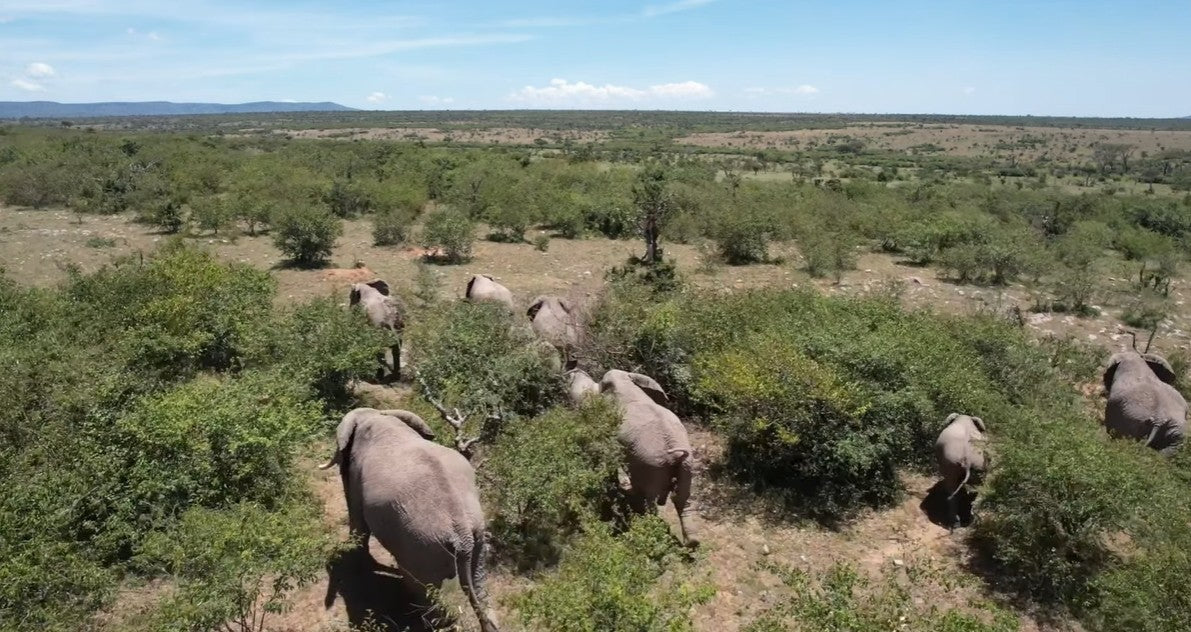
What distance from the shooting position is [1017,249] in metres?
23.7

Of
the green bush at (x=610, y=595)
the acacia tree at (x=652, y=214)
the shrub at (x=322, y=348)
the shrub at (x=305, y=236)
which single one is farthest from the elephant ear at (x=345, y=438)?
the shrub at (x=305, y=236)

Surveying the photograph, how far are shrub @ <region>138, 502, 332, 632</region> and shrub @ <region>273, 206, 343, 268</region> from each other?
53.0ft

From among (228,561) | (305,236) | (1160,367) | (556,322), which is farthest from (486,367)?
(305,236)

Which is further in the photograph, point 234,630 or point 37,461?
point 37,461

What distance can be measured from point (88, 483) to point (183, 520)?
133 centimetres

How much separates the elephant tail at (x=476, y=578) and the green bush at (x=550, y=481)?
58.5 inches

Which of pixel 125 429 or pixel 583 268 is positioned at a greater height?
pixel 125 429

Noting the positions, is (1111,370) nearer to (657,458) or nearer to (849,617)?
(657,458)

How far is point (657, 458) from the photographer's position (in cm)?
851

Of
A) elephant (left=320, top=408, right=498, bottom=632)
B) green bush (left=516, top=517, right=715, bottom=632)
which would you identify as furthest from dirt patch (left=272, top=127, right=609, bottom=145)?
green bush (left=516, top=517, right=715, bottom=632)

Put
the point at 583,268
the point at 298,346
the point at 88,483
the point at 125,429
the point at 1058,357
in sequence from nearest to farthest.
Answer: the point at 88,483 → the point at 125,429 → the point at 298,346 → the point at 1058,357 → the point at 583,268

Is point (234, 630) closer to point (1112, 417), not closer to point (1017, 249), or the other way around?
point (1112, 417)

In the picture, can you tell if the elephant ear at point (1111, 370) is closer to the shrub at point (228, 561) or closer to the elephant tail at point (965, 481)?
the elephant tail at point (965, 481)

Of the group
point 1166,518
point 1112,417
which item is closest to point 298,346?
point 1166,518
